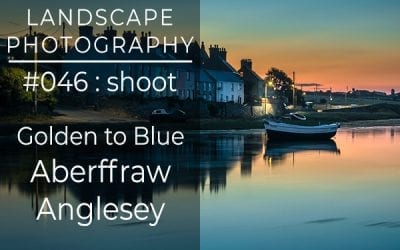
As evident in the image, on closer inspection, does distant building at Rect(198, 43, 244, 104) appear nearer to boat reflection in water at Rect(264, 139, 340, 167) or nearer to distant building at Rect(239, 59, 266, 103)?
distant building at Rect(239, 59, 266, 103)

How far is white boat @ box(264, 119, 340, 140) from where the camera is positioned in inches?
2173

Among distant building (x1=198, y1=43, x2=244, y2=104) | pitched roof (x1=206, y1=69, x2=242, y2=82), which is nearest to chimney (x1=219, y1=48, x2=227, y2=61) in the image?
distant building (x1=198, y1=43, x2=244, y2=104)

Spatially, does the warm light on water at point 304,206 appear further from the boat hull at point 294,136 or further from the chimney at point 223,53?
the chimney at point 223,53

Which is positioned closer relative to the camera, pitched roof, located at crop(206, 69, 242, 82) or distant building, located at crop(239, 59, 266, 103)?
pitched roof, located at crop(206, 69, 242, 82)

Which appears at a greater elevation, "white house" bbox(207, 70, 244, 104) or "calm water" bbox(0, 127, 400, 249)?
"white house" bbox(207, 70, 244, 104)

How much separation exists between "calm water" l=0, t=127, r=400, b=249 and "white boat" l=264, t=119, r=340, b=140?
16.6 meters

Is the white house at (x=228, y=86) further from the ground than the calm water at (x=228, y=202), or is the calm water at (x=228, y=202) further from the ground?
the white house at (x=228, y=86)

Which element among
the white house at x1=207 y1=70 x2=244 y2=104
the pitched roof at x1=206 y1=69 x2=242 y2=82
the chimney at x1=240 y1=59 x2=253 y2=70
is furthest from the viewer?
the chimney at x1=240 y1=59 x2=253 y2=70

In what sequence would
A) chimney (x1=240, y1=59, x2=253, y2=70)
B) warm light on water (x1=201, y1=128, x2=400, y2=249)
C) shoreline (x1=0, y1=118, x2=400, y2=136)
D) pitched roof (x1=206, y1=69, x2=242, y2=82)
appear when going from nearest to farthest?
warm light on water (x1=201, y1=128, x2=400, y2=249) < shoreline (x1=0, y1=118, x2=400, y2=136) < pitched roof (x1=206, y1=69, x2=242, y2=82) < chimney (x1=240, y1=59, x2=253, y2=70)

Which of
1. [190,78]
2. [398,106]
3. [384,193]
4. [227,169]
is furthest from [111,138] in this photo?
[398,106]

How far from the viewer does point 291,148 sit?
48.0m

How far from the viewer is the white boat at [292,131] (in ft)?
181

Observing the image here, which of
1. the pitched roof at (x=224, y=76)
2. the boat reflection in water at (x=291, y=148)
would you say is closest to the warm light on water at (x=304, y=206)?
the boat reflection in water at (x=291, y=148)

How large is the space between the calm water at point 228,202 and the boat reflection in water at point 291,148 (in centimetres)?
129
